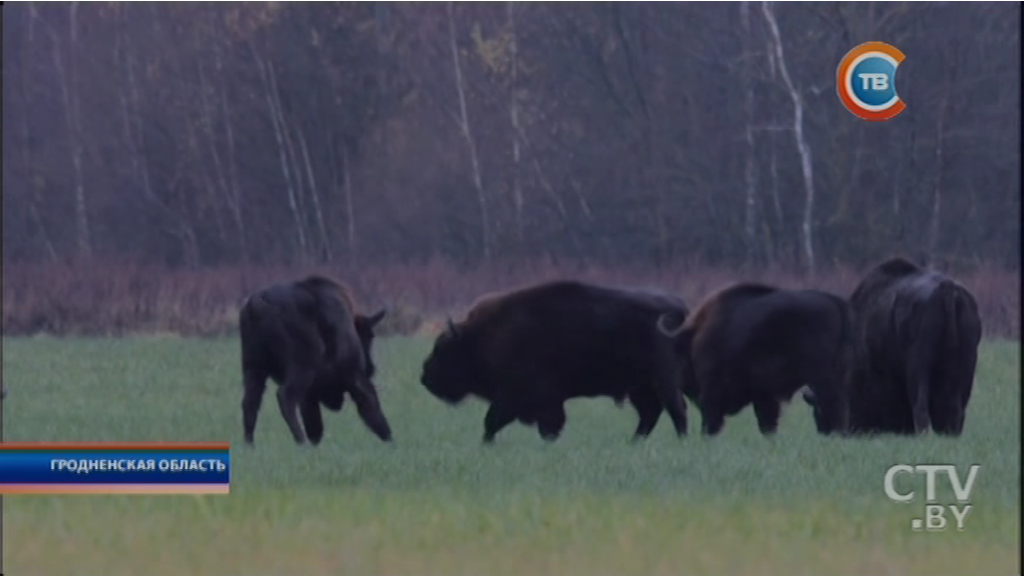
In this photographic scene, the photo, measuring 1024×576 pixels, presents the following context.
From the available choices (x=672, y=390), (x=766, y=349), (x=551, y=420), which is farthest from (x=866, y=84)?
(x=551, y=420)

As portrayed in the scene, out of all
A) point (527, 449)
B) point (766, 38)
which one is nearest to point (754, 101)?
point (766, 38)

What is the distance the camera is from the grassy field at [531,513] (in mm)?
8031

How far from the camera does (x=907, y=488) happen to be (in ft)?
30.0

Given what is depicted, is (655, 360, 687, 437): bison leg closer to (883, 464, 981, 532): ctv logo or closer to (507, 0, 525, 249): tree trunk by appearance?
(507, 0, 525, 249): tree trunk

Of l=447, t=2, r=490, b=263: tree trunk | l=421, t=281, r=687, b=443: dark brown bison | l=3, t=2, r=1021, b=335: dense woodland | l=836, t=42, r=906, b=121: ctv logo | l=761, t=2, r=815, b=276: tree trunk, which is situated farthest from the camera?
l=761, t=2, r=815, b=276: tree trunk

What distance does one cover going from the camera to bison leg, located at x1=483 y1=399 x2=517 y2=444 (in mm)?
14766

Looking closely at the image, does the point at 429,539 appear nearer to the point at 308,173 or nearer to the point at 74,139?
the point at 308,173

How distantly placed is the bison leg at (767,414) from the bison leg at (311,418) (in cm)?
319

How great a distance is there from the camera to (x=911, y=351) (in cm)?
1345

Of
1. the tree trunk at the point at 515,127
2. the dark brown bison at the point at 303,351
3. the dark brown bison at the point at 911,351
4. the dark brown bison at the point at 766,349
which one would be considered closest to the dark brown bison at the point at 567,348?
the dark brown bison at the point at 766,349

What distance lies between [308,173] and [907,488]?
15.2 meters

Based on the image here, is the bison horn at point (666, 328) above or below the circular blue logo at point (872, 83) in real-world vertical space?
below

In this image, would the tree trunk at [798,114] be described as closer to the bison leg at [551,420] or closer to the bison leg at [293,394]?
the bison leg at [551,420]

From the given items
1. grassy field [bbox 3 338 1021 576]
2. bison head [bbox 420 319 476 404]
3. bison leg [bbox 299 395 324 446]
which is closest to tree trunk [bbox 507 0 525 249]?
bison head [bbox 420 319 476 404]
